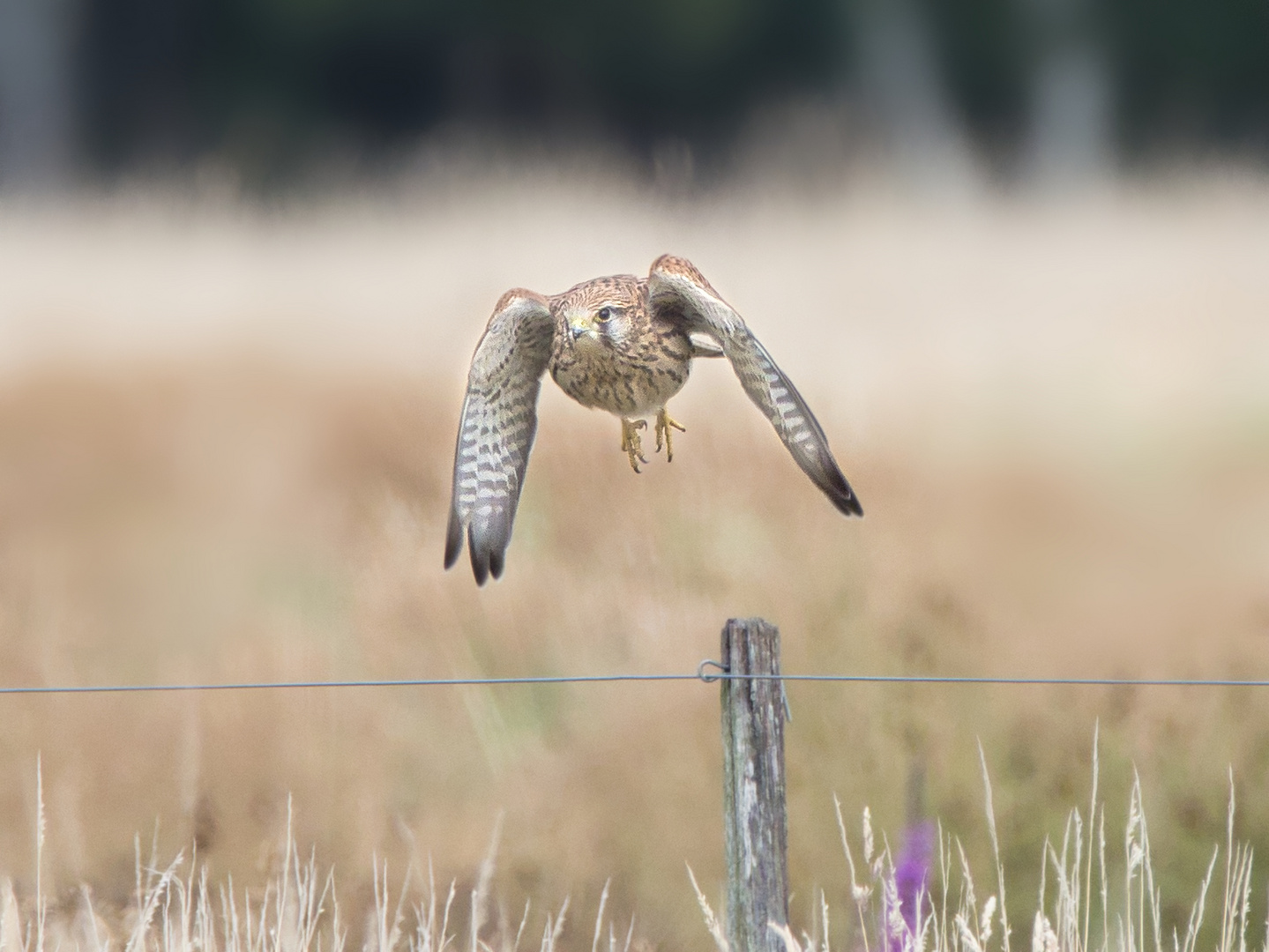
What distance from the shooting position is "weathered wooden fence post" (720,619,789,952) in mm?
2234

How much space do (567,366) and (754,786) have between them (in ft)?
3.71

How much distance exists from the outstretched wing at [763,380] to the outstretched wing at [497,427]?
10.9 inches

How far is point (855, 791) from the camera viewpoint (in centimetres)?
402

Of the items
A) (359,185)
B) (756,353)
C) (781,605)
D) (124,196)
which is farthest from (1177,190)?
(756,353)

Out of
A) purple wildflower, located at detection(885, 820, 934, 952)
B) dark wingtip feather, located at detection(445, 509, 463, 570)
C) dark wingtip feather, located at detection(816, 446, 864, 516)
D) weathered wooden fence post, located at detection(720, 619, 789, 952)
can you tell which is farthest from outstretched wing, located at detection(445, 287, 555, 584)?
purple wildflower, located at detection(885, 820, 934, 952)

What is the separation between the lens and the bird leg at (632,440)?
10.5ft

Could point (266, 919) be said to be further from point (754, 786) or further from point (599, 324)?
point (754, 786)

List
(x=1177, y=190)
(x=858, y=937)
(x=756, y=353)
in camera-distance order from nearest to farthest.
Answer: (x=756, y=353), (x=858, y=937), (x=1177, y=190)

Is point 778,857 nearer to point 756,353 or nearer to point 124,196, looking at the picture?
point 756,353

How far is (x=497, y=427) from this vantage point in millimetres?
3193

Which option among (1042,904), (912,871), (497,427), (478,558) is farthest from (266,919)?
(1042,904)

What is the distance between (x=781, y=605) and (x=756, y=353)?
1.94m

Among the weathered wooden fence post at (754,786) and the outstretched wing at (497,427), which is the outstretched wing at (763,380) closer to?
the outstretched wing at (497,427)

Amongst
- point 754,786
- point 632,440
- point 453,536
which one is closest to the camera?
point 754,786
